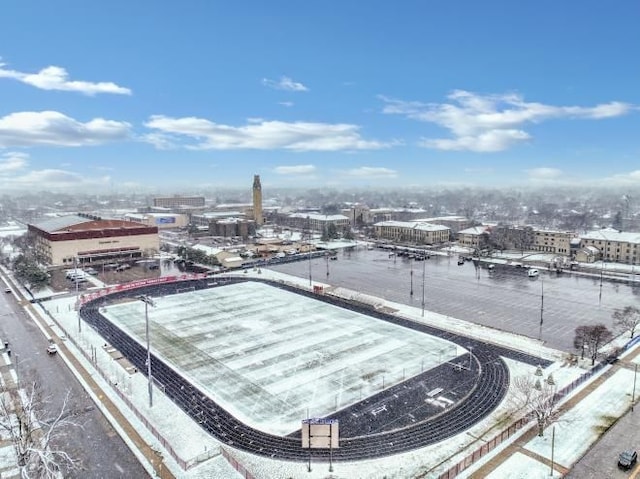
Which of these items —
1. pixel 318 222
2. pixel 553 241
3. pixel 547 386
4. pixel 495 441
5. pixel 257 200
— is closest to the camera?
pixel 495 441

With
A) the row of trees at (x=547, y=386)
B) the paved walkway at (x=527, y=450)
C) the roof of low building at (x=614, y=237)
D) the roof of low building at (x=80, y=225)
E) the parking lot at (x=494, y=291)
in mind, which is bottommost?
the paved walkway at (x=527, y=450)

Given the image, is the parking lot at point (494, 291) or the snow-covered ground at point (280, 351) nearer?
the snow-covered ground at point (280, 351)

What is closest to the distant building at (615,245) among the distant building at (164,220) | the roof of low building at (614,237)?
the roof of low building at (614,237)

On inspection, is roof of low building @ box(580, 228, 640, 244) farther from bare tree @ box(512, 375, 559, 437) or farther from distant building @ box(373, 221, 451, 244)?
bare tree @ box(512, 375, 559, 437)

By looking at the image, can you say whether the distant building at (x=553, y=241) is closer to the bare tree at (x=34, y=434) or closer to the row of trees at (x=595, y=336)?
the row of trees at (x=595, y=336)

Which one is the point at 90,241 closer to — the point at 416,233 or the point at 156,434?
the point at 156,434

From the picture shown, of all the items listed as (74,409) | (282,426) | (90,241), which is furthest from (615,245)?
(90,241)

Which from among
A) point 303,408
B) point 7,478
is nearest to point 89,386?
point 7,478
